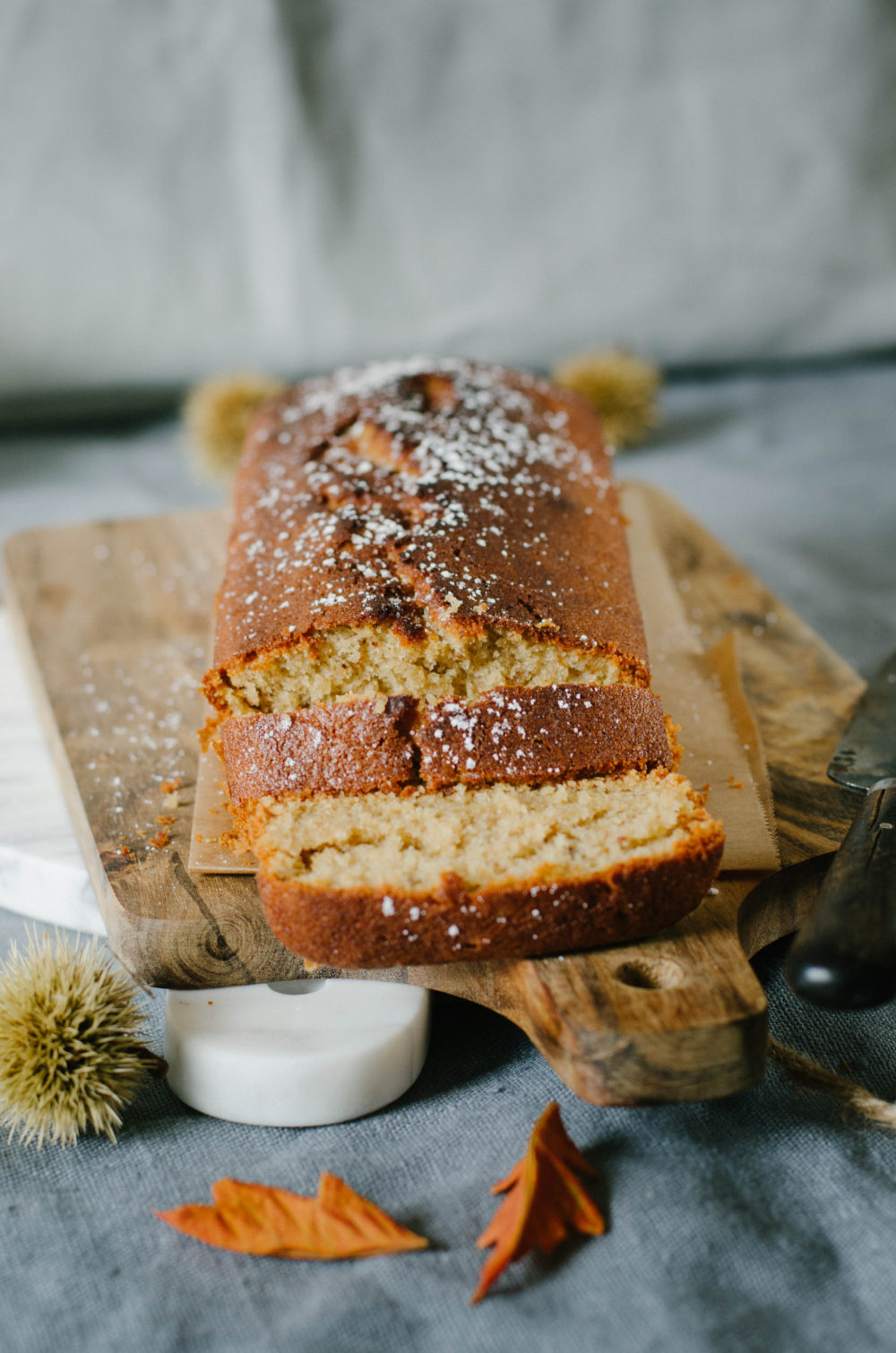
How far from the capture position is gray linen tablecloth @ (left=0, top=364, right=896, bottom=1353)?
4.54 feet

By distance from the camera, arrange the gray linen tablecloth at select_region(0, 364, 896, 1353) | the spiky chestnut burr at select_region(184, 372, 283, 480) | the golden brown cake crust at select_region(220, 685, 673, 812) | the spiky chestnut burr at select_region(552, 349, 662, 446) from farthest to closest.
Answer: the spiky chestnut burr at select_region(552, 349, 662, 446)
the spiky chestnut burr at select_region(184, 372, 283, 480)
the golden brown cake crust at select_region(220, 685, 673, 812)
the gray linen tablecloth at select_region(0, 364, 896, 1353)

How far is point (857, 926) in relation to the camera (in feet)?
4.91

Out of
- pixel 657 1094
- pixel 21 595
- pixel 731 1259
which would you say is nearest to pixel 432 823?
pixel 657 1094

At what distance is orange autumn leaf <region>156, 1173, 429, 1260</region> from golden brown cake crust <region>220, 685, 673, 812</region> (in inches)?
23.0

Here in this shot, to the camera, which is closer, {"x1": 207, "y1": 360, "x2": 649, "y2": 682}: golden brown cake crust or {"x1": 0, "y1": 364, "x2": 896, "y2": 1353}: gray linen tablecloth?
{"x1": 0, "y1": 364, "x2": 896, "y2": 1353}: gray linen tablecloth

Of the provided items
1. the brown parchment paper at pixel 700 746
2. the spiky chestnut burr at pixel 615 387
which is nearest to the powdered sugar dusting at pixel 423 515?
the brown parchment paper at pixel 700 746

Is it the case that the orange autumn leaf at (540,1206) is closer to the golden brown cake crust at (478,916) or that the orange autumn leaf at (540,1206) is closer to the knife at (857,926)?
the golden brown cake crust at (478,916)

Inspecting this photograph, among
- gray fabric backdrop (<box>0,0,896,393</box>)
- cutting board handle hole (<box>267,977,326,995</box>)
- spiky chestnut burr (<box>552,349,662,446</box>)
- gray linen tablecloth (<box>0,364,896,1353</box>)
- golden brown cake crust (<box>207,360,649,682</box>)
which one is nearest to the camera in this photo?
gray linen tablecloth (<box>0,364,896,1353</box>)

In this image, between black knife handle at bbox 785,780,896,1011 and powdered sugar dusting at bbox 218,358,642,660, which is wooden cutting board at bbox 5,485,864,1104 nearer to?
black knife handle at bbox 785,780,896,1011

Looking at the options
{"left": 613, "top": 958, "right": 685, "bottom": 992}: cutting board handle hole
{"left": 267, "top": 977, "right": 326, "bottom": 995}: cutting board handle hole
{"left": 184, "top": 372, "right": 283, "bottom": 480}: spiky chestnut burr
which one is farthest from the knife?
{"left": 184, "top": 372, "right": 283, "bottom": 480}: spiky chestnut burr

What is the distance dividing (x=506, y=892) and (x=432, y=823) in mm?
204

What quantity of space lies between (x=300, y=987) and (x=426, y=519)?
2.95 feet

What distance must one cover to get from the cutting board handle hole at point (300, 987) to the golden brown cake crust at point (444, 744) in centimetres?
28

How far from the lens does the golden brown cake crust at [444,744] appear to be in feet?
6.13
